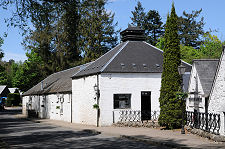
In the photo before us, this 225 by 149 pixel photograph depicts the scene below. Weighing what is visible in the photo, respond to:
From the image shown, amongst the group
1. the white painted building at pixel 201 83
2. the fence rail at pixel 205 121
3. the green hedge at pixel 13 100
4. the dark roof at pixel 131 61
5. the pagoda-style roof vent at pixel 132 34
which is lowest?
the green hedge at pixel 13 100

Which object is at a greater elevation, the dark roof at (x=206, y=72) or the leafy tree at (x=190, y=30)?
the leafy tree at (x=190, y=30)

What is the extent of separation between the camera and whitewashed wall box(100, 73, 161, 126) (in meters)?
24.5

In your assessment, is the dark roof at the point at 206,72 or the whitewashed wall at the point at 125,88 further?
the whitewashed wall at the point at 125,88

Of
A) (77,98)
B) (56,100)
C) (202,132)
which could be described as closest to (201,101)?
(202,132)

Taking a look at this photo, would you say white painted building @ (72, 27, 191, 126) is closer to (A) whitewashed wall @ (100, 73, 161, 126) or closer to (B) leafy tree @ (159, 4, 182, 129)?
(A) whitewashed wall @ (100, 73, 161, 126)

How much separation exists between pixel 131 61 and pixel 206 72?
8565 millimetres

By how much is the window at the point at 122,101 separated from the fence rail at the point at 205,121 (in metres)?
6.65

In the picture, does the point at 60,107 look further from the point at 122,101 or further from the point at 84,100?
the point at 122,101

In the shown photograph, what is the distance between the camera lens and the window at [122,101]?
24823mm

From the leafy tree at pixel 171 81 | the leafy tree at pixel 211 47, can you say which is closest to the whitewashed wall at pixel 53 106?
the leafy tree at pixel 171 81

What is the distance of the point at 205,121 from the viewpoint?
16.1m

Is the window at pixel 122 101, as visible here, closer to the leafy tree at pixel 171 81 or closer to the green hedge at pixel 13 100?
the leafy tree at pixel 171 81

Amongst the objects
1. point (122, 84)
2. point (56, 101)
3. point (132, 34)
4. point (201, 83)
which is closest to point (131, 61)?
point (122, 84)

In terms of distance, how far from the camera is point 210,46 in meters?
51.8
